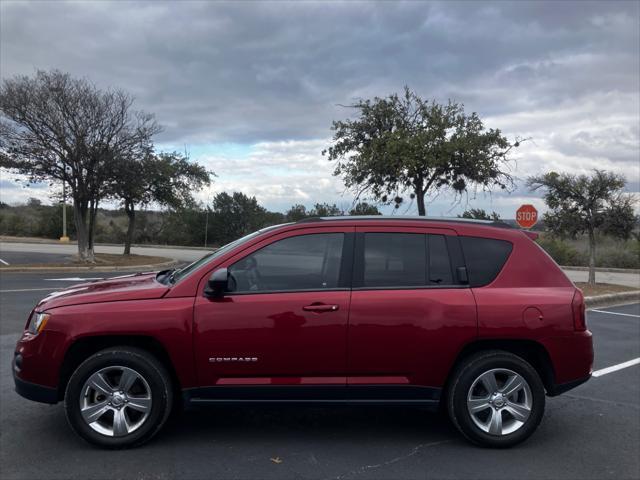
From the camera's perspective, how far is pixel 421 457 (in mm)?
4277

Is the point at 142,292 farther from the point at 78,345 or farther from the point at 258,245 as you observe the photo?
the point at 258,245

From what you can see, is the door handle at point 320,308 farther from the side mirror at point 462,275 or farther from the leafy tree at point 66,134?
the leafy tree at point 66,134

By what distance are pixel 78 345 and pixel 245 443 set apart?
145 centimetres

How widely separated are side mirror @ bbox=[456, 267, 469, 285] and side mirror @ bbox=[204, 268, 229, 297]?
1778mm

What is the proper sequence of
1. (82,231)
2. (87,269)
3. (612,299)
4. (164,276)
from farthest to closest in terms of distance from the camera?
(82,231), (87,269), (612,299), (164,276)

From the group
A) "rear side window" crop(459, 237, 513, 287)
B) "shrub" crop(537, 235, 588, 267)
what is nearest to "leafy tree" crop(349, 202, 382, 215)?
"shrub" crop(537, 235, 588, 267)

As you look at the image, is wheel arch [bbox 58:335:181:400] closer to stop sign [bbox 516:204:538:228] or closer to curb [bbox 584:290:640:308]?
curb [bbox 584:290:640:308]

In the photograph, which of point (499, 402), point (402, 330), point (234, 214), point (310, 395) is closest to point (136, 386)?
point (310, 395)

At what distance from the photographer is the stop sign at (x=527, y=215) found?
56.7 feet

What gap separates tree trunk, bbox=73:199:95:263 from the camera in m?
22.0

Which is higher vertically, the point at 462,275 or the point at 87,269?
the point at 462,275

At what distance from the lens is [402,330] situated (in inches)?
171

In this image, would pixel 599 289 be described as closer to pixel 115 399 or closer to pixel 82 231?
pixel 115 399

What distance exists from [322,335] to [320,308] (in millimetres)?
198
